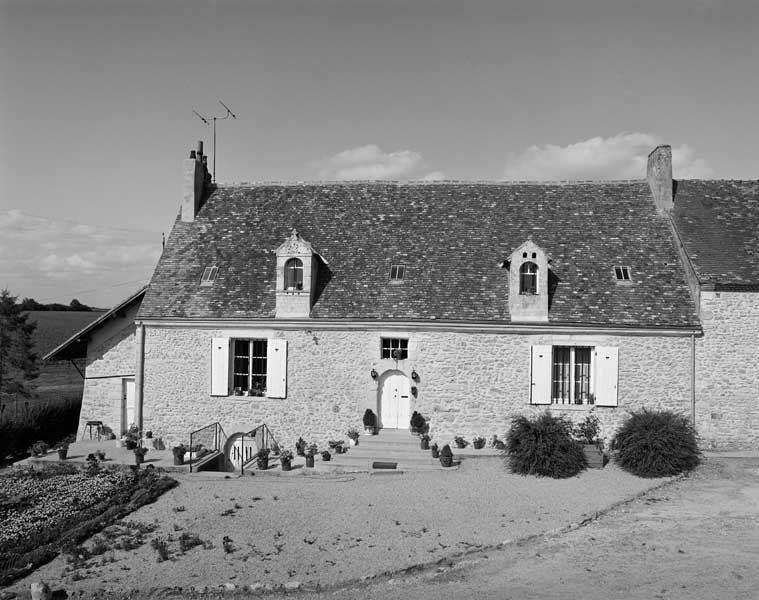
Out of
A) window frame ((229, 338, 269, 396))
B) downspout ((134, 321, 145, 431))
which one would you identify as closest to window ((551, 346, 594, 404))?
window frame ((229, 338, 269, 396))

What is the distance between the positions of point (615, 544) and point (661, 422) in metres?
5.99

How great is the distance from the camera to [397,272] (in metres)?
19.6

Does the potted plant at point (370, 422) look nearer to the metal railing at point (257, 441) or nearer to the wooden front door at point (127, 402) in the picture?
the metal railing at point (257, 441)

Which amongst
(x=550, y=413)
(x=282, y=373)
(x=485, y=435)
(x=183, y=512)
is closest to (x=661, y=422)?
(x=550, y=413)

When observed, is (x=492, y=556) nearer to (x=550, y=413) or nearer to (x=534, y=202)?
(x=550, y=413)

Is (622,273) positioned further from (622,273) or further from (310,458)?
(310,458)

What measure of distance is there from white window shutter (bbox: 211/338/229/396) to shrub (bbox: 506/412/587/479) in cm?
823

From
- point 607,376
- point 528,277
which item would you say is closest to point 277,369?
point 528,277

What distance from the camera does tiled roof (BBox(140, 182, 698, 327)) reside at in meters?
18.4

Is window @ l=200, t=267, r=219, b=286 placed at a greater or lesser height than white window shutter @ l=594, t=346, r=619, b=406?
greater

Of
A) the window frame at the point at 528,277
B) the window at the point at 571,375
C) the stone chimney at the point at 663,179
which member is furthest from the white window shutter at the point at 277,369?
the stone chimney at the point at 663,179

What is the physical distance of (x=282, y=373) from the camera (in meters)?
18.7

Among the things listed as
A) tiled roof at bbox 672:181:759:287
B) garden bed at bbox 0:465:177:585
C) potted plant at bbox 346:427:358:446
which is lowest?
garden bed at bbox 0:465:177:585

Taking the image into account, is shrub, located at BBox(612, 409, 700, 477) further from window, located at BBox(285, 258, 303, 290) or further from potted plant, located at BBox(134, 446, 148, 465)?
potted plant, located at BBox(134, 446, 148, 465)
